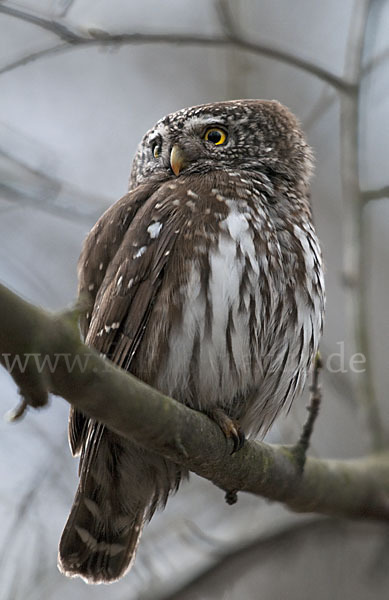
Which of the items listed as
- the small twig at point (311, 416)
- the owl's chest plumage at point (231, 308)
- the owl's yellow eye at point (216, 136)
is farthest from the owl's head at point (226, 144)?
the small twig at point (311, 416)

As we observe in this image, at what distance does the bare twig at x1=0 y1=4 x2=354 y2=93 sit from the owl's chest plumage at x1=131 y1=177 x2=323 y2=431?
2.36 ft

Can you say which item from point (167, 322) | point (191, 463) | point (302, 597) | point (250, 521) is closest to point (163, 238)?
point (167, 322)

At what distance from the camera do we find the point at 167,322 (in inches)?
143

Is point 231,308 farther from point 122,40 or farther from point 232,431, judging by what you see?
point 122,40

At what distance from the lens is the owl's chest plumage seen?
3.62m

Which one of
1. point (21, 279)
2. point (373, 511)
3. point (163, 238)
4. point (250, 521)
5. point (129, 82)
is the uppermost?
point (129, 82)

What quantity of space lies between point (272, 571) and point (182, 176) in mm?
3628

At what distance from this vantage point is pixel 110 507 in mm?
4043

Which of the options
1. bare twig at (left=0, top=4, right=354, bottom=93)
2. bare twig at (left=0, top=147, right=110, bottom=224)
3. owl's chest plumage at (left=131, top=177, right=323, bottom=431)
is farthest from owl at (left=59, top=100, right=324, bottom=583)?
bare twig at (left=0, top=4, right=354, bottom=93)

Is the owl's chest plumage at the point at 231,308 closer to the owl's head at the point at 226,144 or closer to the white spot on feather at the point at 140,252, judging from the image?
the white spot on feather at the point at 140,252

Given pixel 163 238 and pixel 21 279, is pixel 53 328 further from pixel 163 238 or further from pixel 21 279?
pixel 21 279

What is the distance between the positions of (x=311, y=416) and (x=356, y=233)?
44.6 inches

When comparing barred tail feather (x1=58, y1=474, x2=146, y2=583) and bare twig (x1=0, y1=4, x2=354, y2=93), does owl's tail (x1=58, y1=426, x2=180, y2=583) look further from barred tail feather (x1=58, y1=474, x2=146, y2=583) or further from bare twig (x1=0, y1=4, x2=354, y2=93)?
bare twig (x1=0, y1=4, x2=354, y2=93)

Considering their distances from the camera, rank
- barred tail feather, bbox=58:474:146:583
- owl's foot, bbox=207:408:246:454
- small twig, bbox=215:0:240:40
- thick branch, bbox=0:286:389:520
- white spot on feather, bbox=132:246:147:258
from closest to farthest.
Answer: thick branch, bbox=0:286:389:520 < owl's foot, bbox=207:408:246:454 < white spot on feather, bbox=132:246:147:258 < barred tail feather, bbox=58:474:146:583 < small twig, bbox=215:0:240:40
